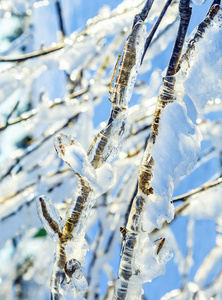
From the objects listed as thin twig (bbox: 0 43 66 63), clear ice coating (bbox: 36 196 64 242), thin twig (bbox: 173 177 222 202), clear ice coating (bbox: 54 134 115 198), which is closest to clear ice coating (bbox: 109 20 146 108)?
clear ice coating (bbox: 54 134 115 198)

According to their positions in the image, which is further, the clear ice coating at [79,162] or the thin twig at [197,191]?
the thin twig at [197,191]

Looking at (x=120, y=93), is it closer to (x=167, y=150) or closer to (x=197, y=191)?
(x=167, y=150)

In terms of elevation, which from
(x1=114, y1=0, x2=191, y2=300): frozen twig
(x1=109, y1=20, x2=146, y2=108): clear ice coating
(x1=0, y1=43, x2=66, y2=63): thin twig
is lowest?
(x1=114, y1=0, x2=191, y2=300): frozen twig

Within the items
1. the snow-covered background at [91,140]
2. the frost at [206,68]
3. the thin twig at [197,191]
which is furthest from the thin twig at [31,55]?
the frost at [206,68]

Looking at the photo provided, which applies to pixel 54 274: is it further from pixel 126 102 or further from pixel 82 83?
pixel 82 83

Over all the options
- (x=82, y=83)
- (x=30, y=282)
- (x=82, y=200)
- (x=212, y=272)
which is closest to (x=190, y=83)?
(x=82, y=200)

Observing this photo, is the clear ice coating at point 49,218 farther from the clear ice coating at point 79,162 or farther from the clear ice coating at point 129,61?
the clear ice coating at point 129,61

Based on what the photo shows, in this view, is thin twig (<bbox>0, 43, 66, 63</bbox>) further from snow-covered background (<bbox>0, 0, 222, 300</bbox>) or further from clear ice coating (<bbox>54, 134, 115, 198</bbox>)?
clear ice coating (<bbox>54, 134, 115, 198</bbox>)

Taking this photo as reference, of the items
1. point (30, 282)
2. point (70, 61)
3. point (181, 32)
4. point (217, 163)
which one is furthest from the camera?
point (30, 282)

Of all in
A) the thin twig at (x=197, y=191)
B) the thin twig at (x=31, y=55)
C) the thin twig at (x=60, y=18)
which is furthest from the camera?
the thin twig at (x=60, y=18)

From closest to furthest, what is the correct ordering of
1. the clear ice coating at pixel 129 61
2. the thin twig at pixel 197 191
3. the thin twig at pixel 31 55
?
the clear ice coating at pixel 129 61
the thin twig at pixel 197 191
the thin twig at pixel 31 55

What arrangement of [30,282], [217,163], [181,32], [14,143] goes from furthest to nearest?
[14,143] → [30,282] → [217,163] → [181,32]
